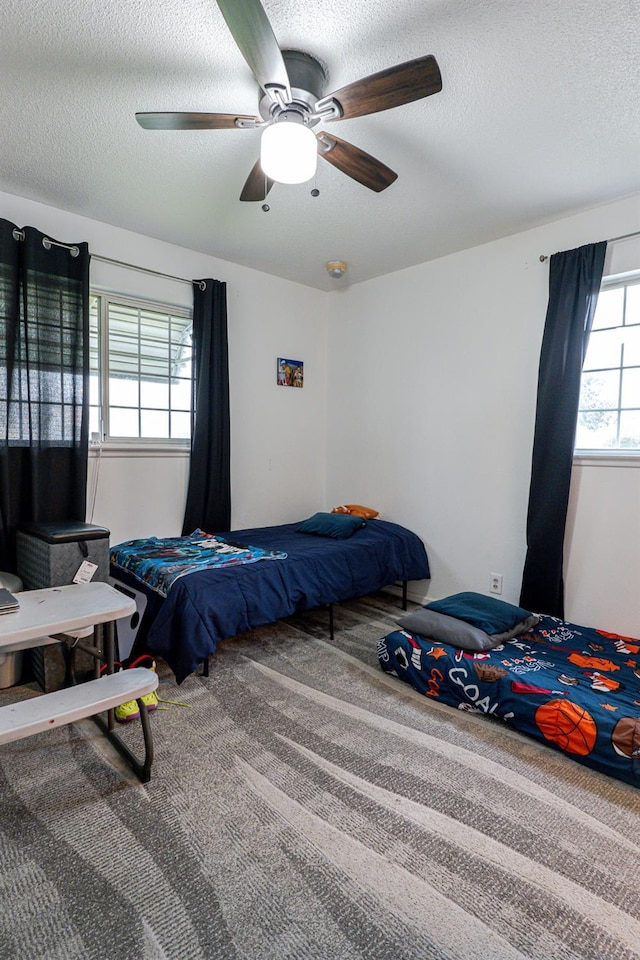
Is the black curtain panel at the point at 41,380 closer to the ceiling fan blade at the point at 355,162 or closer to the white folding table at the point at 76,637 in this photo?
the white folding table at the point at 76,637

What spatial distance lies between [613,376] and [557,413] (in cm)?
39

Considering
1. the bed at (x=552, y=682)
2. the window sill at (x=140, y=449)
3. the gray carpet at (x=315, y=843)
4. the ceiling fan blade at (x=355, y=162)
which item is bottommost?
the gray carpet at (x=315, y=843)

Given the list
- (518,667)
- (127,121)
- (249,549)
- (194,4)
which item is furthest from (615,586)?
(127,121)

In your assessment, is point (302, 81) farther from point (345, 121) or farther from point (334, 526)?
point (334, 526)

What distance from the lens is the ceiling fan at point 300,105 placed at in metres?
1.50

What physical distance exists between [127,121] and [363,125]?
1.06 meters

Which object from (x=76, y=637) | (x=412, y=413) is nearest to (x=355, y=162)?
(x=412, y=413)

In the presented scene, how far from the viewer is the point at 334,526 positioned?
359cm

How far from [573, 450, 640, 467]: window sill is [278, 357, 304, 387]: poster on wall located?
2.37 m

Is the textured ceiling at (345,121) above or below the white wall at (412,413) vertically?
above

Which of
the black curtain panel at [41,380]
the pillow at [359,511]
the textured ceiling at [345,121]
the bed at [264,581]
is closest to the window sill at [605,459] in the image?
the bed at [264,581]

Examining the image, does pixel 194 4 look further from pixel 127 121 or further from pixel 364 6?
pixel 127 121

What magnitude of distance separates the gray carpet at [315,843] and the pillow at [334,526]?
1.44 meters

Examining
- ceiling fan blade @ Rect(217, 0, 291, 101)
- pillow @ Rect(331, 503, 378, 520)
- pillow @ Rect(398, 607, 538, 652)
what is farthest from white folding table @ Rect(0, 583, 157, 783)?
pillow @ Rect(331, 503, 378, 520)
